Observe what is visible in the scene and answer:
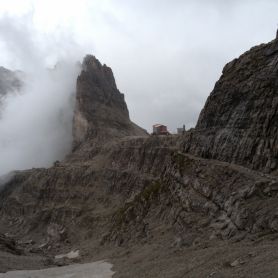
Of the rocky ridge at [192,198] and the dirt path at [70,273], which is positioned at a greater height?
the rocky ridge at [192,198]

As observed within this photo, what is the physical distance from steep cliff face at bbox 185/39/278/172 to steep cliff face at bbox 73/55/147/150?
286 ft

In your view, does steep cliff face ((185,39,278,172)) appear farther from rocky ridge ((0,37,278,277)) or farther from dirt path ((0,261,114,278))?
dirt path ((0,261,114,278))

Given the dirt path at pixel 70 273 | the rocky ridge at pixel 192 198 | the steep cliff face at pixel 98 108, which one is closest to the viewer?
the rocky ridge at pixel 192 198

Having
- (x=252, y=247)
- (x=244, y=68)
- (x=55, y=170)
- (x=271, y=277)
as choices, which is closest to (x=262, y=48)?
(x=244, y=68)

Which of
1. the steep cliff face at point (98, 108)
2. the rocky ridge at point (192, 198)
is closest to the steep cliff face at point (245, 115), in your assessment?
the rocky ridge at point (192, 198)

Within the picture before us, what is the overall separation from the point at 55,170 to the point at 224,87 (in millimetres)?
88715

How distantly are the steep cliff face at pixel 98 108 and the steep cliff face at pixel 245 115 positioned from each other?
87.1 meters

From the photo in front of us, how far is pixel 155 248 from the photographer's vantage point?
60.7 metres

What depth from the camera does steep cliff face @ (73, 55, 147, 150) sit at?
163m

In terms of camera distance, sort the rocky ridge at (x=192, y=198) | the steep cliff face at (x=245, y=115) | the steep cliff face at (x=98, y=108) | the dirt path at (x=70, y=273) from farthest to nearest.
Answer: the steep cliff face at (x=98, y=108) < the dirt path at (x=70, y=273) < the steep cliff face at (x=245, y=115) < the rocky ridge at (x=192, y=198)

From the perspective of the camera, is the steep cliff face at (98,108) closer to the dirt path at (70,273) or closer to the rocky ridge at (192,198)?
the rocky ridge at (192,198)

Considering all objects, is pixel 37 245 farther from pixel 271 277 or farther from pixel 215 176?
pixel 271 277

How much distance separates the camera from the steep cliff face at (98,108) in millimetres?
163250

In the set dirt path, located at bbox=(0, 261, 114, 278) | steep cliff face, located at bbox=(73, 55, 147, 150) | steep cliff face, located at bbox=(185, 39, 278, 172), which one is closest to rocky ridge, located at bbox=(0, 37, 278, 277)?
steep cliff face, located at bbox=(185, 39, 278, 172)
